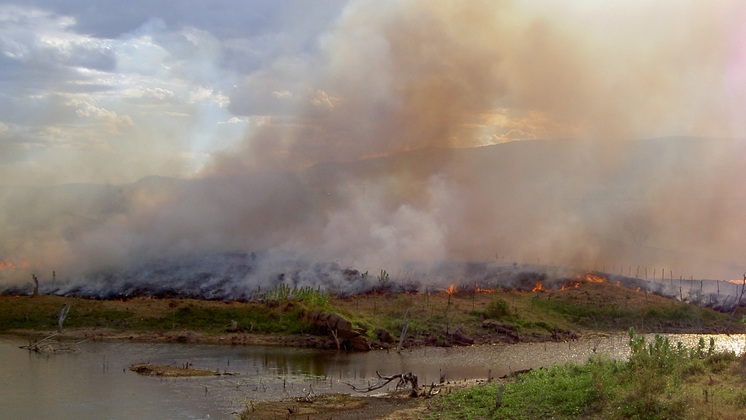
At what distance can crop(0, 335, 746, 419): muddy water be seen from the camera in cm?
4072

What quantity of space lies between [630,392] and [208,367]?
3236 cm

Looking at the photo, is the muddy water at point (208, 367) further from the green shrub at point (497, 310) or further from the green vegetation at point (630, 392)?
the green vegetation at point (630, 392)

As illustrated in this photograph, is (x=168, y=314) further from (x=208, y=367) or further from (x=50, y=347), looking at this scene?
(x=208, y=367)

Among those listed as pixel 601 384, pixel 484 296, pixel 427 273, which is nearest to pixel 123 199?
pixel 427 273

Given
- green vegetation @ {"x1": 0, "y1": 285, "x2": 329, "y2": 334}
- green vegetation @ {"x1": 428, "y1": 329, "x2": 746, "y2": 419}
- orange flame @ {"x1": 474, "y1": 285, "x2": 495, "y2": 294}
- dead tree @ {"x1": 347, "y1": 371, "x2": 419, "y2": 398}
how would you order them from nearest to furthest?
green vegetation @ {"x1": 428, "y1": 329, "x2": 746, "y2": 419} → dead tree @ {"x1": 347, "y1": 371, "x2": 419, "y2": 398} → green vegetation @ {"x1": 0, "y1": 285, "x2": 329, "y2": 334} → orange flame @ {"x1": 474, "y1": 285, "x2": 495, "y2": 294}

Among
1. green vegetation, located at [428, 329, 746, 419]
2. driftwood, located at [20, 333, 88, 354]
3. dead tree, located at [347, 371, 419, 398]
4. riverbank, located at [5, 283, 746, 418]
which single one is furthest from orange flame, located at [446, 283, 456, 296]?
green vegetation, located at [428, 329, 746, 419]

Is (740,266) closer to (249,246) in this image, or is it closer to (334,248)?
(334,248)

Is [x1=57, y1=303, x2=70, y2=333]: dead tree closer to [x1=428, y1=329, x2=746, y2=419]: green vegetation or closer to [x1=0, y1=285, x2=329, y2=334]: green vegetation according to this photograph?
[x1=0, y1=285, x2=329, y2=334]: green vegetation

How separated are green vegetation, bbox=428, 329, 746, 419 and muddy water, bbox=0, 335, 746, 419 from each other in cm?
1101

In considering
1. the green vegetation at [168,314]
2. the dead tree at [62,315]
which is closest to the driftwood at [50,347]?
the dead tree at [62,315]

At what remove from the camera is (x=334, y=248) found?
10150 centimetres

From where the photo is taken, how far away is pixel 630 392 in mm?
31984

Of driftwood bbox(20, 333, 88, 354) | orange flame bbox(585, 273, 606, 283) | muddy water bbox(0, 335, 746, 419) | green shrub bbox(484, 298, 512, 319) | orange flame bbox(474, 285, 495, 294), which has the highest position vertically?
orange flame bbox(585, 273, 606, 283)

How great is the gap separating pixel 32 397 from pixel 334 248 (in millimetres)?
61082
